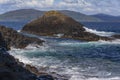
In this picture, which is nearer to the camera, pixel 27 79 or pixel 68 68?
pixel 27 79

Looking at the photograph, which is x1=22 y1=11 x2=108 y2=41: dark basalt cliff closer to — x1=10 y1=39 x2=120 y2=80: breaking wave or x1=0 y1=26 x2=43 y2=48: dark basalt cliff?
x1=0 y1=26 x2=43 y2=48: dark basalt cliff

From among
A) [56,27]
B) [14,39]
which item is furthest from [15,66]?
[56,27]

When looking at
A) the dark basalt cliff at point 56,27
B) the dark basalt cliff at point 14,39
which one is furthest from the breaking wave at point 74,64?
the dark basalt cliff at point 56,27

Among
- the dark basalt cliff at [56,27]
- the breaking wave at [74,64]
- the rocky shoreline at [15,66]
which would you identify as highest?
the dark basalt cliff at [56,27]

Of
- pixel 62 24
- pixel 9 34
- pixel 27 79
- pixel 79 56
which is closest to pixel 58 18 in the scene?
pixel 62 24

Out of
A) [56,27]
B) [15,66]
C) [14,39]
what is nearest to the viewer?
[15,66]

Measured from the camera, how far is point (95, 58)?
45.0 meters

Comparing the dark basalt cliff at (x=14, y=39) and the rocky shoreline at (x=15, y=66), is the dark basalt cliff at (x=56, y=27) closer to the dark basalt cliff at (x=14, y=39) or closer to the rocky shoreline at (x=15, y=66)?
the rocky shoreline at (x=15, y=66)

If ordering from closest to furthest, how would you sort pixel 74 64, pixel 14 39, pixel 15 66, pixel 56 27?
1. pixel 15 66
2. pixel 74 64
3. pixel 14 39
4. pixel 56 27

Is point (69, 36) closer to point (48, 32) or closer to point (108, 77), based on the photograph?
point (48, 32)

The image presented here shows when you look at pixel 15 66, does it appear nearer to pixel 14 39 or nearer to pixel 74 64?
pixel 74 64

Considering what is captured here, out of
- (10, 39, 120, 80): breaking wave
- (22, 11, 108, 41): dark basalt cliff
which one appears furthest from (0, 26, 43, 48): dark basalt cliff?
(22, 11, 108, 41): dark basalt cliff

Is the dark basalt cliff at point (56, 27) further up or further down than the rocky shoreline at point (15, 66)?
further up

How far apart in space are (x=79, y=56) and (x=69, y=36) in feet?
95.6
